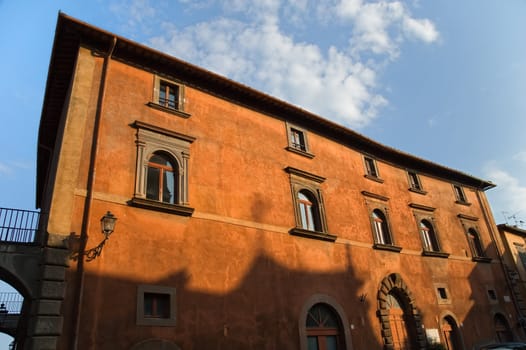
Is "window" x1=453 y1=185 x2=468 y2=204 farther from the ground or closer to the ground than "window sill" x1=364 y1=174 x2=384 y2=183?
farther from the ground

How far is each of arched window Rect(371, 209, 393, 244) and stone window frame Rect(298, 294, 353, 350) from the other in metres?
4.32

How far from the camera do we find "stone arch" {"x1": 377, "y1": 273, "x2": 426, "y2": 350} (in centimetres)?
1426

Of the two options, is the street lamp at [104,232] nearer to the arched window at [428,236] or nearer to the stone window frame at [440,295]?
the stone window frame at [440,295]

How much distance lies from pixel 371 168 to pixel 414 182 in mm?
3520

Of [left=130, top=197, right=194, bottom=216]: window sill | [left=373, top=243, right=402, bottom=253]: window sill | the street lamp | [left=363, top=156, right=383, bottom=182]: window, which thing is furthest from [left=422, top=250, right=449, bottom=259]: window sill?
the street lamp

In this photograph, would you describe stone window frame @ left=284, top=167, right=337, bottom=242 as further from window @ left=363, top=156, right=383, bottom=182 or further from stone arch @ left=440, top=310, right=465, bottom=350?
stone arch @ left=440, top=310, right=465, bottom=350

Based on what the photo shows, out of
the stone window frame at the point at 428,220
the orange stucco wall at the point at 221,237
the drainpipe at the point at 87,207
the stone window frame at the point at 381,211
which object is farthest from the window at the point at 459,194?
the drainpipe at the point at 87,207

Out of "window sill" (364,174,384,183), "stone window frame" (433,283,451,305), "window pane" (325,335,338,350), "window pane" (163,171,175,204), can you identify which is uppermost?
"window sill" (364,174,384,183)

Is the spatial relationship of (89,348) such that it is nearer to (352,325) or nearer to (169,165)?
(169,165)

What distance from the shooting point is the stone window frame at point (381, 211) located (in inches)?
635

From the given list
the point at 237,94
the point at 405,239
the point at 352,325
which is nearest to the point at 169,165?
the point at 237,94

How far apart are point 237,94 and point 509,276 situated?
18.0m

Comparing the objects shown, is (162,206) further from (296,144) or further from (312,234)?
(296,144)

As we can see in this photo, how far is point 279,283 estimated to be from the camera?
12.0 m
